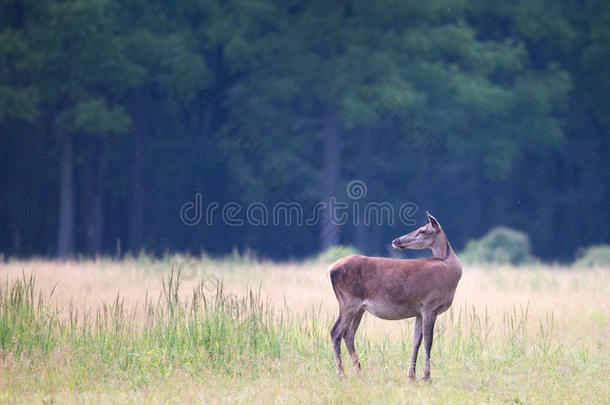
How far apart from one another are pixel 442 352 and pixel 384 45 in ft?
67.6

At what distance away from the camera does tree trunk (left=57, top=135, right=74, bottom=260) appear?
2741 centimetres

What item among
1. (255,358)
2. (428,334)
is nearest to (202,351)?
(255,358)

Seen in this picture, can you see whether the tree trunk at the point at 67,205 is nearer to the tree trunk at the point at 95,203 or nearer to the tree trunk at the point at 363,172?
the tree trunk at the point at 95,203

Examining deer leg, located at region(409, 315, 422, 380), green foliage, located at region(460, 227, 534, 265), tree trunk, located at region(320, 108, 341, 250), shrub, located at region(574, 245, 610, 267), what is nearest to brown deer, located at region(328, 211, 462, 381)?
deer leg, located at region(409, 315, 422, 380)

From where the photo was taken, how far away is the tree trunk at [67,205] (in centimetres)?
2741

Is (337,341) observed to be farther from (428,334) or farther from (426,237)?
(426,237)

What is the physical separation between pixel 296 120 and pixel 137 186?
6275 mm

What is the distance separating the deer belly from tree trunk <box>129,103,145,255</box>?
2234 cm

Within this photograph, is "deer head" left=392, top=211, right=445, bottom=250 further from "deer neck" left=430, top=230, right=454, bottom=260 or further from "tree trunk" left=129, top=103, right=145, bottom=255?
"tree trunk" left=129, top=103, right=145, bottom=255

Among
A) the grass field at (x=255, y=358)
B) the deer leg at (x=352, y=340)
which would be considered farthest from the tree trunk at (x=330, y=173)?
the deer leg at (x=352, y=340)

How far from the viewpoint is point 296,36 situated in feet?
95.2

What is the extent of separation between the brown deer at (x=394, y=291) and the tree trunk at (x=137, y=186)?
72.8 feet

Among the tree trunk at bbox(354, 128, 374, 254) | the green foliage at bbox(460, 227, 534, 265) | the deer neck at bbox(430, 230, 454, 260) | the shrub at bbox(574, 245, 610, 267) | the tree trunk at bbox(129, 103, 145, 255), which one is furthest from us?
the tree trunk at bbox(354, 128, 374, 254)

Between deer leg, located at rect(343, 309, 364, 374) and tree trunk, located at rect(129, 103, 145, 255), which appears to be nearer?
deer leg, located at rect(343, 309, 364, 374)
